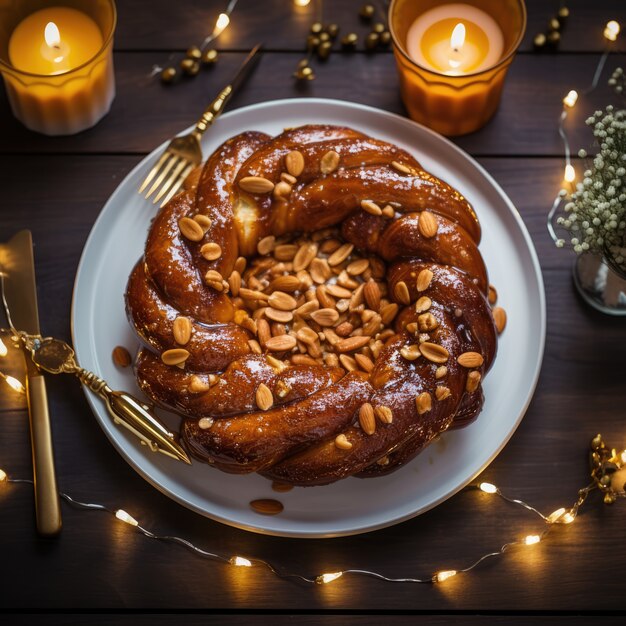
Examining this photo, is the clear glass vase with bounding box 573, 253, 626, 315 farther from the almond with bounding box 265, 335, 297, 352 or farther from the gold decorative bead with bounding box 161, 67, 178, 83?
the gold decorative bead with bounding box 161, 67, 178, 83

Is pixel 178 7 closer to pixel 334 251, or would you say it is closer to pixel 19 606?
pixel 334 251

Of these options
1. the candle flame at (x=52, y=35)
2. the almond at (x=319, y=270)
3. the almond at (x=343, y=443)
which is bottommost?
the almond at (x=343, y=443)

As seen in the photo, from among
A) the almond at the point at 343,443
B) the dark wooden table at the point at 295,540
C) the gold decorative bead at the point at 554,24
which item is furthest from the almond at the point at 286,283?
the gold decorative bead at the point at 554,24

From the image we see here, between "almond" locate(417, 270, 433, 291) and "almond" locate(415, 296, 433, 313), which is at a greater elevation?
"almond" locate(417, 270, 433, 291)

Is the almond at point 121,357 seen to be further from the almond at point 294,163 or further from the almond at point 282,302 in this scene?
the almond at point 294,163

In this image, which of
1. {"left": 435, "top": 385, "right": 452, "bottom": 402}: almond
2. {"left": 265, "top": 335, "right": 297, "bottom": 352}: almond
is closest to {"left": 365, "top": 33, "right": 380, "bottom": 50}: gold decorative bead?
{"left": 265, "top": 335, "right": 297, "bottom": 352}: almond

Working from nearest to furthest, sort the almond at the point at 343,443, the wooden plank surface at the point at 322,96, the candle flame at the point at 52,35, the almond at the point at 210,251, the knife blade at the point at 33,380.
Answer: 1. the almond at the point at 343,443
2. the almond at the point at 210,251
3. the knife blade at the point at 33,380
4. the candle flame at the point at 52,35
5. the wooden plank surface at the point at 322,96

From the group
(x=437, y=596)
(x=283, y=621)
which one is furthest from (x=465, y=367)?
(x=283, y=621)
